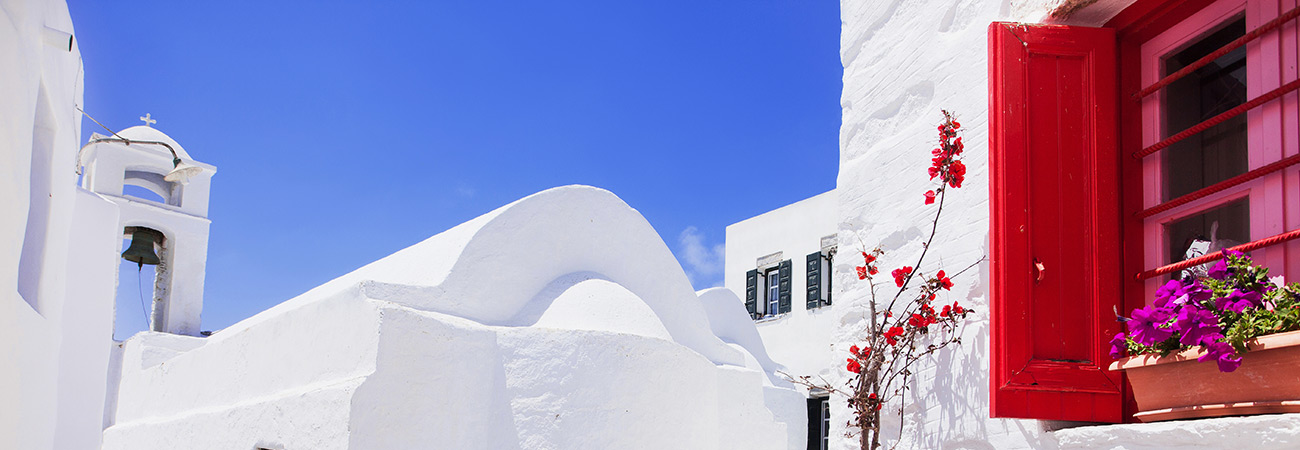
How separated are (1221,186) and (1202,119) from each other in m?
0.48

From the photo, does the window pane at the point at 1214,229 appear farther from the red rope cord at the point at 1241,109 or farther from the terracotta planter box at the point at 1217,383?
the terracotta planter box at the point at 1217,383

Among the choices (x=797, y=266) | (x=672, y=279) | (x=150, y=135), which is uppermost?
(x=150, y=135)

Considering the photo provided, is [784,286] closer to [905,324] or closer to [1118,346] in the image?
[905,324]

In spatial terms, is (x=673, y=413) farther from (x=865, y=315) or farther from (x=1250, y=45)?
(x=1250, y=45)

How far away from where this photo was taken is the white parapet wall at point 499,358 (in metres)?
5.97

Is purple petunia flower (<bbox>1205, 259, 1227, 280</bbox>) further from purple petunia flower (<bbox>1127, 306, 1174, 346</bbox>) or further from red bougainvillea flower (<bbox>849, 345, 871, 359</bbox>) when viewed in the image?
red bougainvillea flower (<bbox>849, 345, 871, 359</bbox>)

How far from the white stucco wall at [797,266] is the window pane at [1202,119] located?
35.0 ft

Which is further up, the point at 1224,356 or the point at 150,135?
the point at 150,135

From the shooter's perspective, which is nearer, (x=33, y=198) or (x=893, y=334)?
(x=893, y=334)

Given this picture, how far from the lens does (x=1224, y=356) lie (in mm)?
1896

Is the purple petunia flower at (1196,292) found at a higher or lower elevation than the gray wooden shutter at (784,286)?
lower

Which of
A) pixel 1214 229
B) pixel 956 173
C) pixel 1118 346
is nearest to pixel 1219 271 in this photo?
pixel 1118 346

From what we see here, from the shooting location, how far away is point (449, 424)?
241 inches

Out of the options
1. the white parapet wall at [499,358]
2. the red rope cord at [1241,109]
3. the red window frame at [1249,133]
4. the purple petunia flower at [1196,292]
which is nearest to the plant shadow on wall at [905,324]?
the red window frame at [1249,133]
